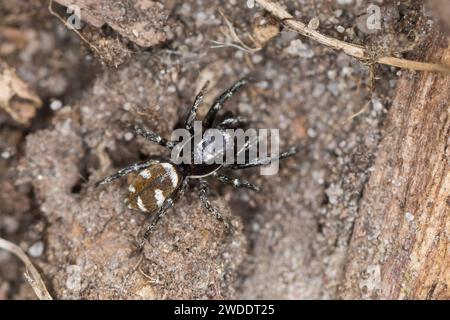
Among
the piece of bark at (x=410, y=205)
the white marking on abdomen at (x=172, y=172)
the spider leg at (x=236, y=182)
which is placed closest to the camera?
the piece of bark at (x=410, y=205)

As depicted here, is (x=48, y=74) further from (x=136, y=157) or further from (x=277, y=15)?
(x=277, y=15)

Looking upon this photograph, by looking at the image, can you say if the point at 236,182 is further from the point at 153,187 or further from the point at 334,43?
the point at 334,43

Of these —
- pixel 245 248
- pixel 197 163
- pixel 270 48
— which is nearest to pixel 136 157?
pixel 197 163

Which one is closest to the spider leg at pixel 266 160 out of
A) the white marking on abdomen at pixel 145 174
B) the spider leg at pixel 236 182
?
A: the spider leg at pixel 236 182

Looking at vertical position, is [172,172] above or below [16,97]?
below

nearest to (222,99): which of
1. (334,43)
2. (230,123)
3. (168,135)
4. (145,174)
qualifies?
(230,123)

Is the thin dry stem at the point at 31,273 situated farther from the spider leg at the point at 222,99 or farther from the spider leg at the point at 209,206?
the spider leg at the point at 222,99
